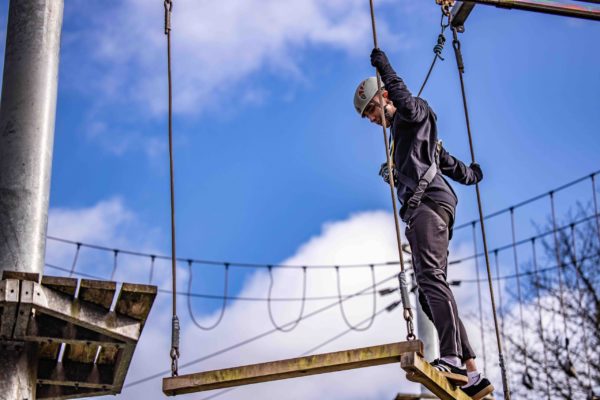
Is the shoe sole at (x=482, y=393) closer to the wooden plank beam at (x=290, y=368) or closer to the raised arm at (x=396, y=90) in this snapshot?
the wooden plank beam at (x=290, y=368)

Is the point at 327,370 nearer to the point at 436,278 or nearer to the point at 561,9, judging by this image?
the point at 436,278

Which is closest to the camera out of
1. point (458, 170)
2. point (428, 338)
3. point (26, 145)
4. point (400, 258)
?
point (400, 258)

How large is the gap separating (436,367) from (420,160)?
1087mm

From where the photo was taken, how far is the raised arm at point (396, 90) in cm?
551

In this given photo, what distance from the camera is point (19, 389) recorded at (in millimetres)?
5527

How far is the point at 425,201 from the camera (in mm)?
5629

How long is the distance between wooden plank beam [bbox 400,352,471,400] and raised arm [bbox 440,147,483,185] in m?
1.36

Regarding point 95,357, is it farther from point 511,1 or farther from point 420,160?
point 511,1

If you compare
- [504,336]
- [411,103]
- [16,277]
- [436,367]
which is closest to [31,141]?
[16,277]

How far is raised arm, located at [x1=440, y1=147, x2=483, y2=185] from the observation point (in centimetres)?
605

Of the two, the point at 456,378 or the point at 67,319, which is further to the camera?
the point at 67,319

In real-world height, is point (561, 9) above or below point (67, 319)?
above

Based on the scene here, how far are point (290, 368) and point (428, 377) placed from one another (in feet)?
2.10

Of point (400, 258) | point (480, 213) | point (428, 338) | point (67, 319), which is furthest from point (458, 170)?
point (428, 338)
